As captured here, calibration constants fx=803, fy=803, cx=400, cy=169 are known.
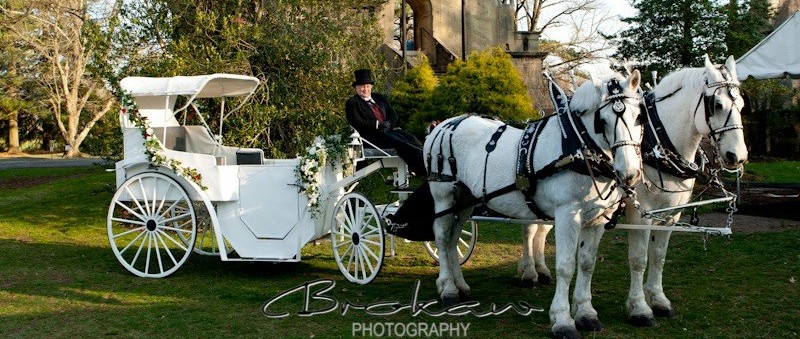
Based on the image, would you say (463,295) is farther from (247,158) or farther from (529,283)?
(247,158)

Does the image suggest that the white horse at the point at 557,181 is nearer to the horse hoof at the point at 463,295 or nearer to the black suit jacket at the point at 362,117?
the horse hoof at the point at 463,295

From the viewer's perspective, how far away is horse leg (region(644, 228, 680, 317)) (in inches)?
282

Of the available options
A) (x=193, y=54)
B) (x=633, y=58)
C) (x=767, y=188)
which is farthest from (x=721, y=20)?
(x=193, y=54)

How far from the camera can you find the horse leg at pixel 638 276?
6.95 m

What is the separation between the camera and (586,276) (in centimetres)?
675

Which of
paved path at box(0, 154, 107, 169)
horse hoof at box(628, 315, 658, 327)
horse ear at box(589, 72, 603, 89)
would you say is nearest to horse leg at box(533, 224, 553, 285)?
horse hoof at box(628, 315, 658, 327)

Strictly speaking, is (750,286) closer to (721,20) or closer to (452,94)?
(452,94)

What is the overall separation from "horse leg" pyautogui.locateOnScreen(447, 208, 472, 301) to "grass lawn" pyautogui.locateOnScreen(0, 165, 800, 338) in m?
0.23

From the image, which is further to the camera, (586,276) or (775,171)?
(775,171)

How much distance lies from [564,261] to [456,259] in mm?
2011

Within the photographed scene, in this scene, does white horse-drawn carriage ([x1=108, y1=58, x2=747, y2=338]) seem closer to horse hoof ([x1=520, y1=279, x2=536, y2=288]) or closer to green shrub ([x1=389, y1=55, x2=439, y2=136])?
horse hoof ([x1=520, y1=279, x2=536, y2=288])

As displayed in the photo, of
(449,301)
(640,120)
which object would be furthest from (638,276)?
(449,301)

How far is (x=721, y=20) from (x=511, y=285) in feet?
68.7

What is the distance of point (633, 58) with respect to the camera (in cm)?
2916
